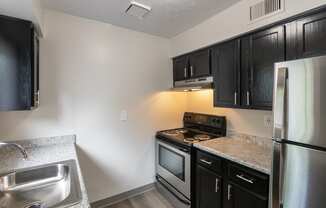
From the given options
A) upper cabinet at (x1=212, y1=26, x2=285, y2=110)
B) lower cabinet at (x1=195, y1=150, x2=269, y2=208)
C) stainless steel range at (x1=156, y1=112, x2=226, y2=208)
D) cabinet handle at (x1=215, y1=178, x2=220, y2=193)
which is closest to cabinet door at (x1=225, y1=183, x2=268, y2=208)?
lower cabinet at (x1=195, y1=150, x2=269, y2=208)

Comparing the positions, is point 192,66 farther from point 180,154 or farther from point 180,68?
point 180,154

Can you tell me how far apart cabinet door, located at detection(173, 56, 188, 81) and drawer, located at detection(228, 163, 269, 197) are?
1486mm

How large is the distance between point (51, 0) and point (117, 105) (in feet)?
4.50

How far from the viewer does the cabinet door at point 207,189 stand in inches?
67.7

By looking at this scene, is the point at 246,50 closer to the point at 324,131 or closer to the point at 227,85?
the point at 227,85

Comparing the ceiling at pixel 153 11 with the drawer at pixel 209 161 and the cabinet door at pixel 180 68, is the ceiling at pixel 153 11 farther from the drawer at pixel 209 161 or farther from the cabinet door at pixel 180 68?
the drawer at pixel 209 161

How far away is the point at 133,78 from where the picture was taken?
2.54m

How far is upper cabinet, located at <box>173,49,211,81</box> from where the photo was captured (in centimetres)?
225

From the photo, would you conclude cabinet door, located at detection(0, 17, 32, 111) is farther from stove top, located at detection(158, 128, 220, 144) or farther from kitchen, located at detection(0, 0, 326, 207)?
stove top, located at detection(158, 128, 220, 144)

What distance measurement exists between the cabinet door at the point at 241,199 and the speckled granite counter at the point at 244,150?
0.77 feet

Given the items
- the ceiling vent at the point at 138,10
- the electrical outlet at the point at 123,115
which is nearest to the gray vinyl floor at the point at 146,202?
the electrical outlet at the point at 123,115

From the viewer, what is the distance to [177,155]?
223 centimetres

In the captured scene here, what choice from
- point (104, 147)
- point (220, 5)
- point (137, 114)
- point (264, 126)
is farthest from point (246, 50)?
point (104, 147)

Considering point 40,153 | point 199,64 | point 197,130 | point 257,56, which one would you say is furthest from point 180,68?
point 40,153
